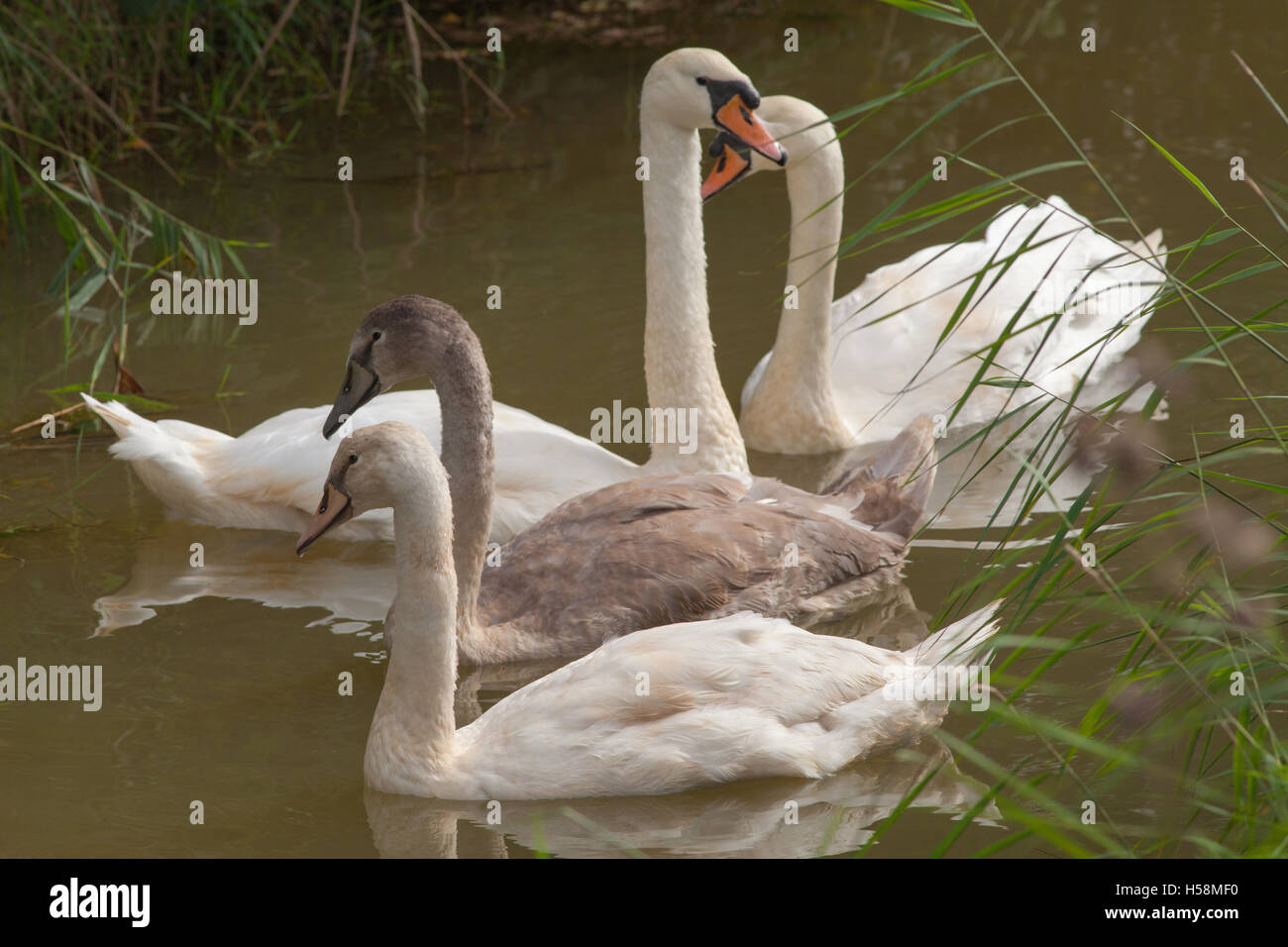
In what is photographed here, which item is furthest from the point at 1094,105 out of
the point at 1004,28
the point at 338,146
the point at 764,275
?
the point at 338,146

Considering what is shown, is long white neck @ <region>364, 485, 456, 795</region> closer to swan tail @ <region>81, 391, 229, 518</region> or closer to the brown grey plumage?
the brown grey plumage

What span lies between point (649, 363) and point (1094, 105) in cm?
575

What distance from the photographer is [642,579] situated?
17.5 ft

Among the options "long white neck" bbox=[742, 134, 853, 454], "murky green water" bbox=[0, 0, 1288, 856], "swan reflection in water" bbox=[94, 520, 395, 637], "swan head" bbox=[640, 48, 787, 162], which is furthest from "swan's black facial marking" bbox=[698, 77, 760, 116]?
"swan reflection in water" bbox=[94, 520, 395, 637]

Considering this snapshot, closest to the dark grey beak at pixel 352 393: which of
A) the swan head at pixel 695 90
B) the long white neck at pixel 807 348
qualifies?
the swan head at pixel 695 90

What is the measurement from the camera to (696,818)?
4367 mm

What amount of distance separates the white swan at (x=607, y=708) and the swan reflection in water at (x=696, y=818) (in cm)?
4

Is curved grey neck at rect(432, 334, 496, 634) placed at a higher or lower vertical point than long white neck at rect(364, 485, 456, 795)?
higher

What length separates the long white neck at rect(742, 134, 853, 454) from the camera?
6801mm

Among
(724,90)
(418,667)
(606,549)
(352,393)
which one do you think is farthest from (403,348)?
(724,90)

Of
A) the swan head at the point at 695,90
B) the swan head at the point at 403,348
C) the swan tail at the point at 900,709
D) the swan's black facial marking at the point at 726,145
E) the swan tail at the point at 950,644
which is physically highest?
the swan head at the point at 695,90

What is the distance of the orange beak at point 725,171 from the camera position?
21.6ft

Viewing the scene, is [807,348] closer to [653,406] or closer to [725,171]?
[725,171]

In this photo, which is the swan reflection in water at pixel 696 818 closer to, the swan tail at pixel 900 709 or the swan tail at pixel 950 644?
the swan tail at pixel 900 709
